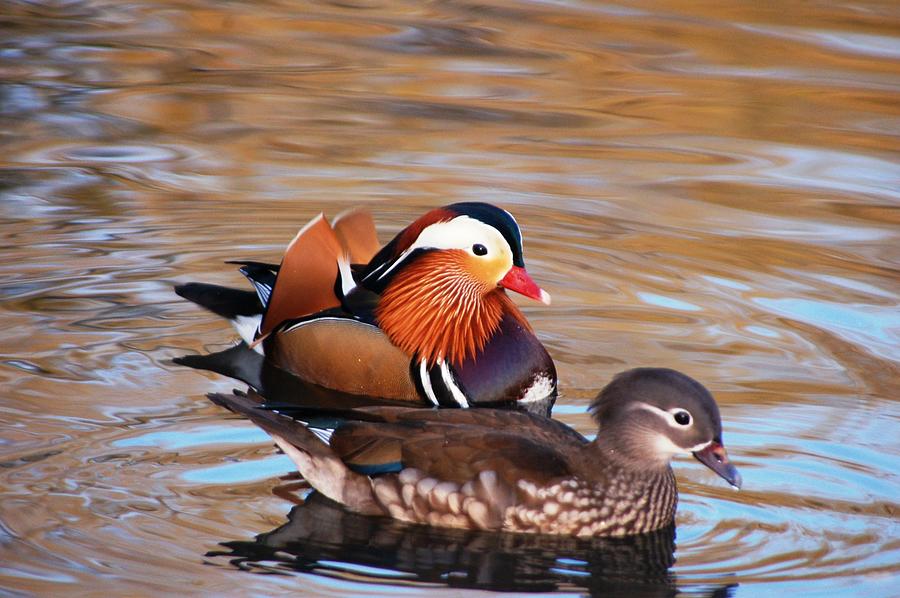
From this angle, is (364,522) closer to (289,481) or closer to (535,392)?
(289,481)

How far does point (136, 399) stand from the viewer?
6156mm

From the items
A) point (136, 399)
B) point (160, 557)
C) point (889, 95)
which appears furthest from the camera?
point (889, 95)

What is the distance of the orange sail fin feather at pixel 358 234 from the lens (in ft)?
24.1

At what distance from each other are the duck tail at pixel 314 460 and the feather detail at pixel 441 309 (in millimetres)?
1521

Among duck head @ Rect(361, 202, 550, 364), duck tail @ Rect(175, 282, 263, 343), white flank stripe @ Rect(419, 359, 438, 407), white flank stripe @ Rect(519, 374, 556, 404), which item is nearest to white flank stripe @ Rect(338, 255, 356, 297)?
duck head @ Rect(361, 202, 550, 364)

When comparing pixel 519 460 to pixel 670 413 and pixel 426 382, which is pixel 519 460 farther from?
pixel 426 382

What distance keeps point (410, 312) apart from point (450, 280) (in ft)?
1.03

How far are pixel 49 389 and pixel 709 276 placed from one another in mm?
3484

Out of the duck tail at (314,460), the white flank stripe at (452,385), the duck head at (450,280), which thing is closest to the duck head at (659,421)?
the duck tail at (314,460)

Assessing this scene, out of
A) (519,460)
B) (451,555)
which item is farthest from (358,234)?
(451,555)

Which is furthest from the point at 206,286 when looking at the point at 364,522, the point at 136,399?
the point at 364,522

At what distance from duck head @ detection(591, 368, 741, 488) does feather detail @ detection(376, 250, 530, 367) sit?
5.25ft

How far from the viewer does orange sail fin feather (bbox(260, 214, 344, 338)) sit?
6.79 metres

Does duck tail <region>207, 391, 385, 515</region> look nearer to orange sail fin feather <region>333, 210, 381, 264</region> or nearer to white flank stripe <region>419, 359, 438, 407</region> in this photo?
white flank stripe <region>419, 359, 438, 407</region>
